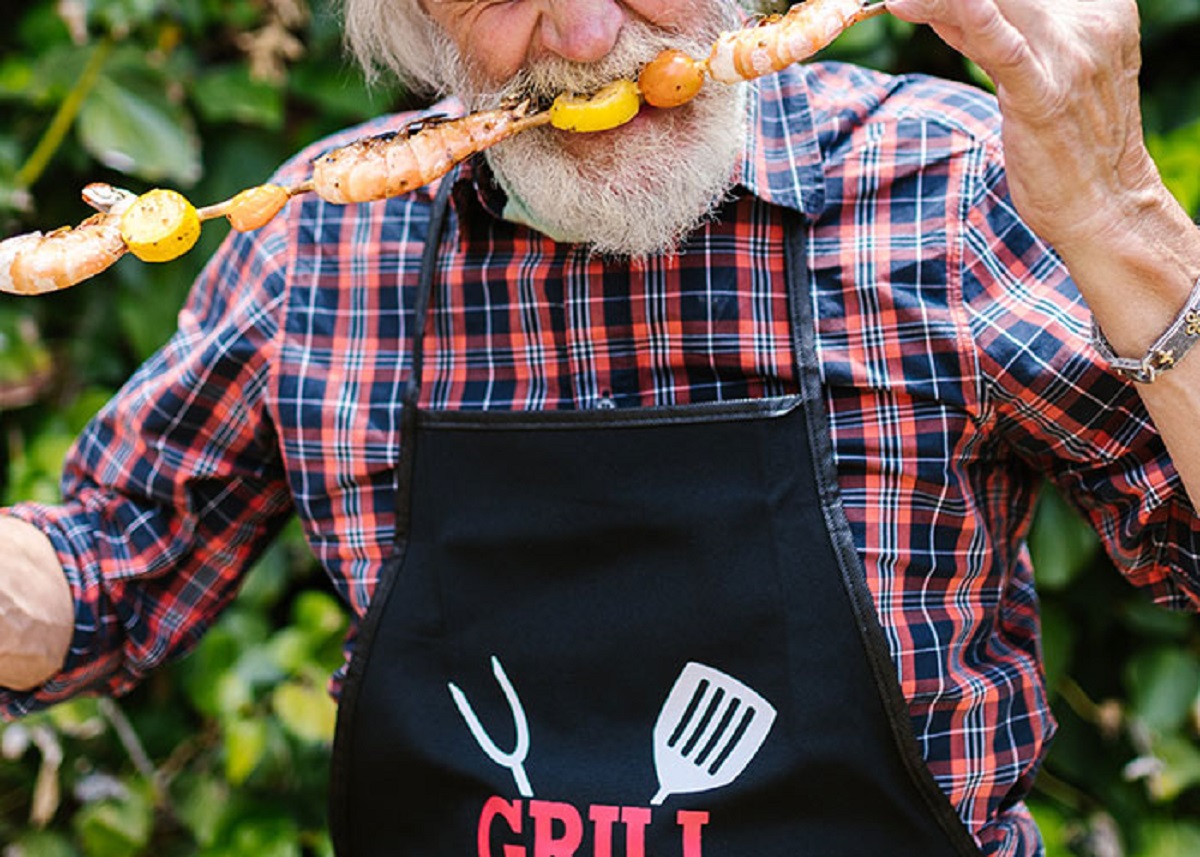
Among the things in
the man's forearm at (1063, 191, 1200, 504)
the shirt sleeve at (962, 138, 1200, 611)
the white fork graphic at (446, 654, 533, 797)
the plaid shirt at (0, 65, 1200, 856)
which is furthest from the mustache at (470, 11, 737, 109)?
the white fork graphic at (446, 654, 533, 797)

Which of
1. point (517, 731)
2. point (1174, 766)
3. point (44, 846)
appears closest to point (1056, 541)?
point (1174, 766)

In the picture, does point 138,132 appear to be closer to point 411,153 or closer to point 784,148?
point 411,153

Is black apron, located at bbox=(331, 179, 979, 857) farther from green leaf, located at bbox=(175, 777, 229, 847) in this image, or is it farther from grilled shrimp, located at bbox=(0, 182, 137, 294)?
green leaf, located at bbox=(175, 777, 229, 847)

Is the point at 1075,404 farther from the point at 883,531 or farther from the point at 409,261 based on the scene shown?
the point at 409,261

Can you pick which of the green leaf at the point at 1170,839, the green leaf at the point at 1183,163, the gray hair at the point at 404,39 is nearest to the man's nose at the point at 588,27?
the gray hair at the point at 404,39

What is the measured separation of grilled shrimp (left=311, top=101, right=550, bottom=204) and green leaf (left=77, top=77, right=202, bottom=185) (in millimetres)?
850

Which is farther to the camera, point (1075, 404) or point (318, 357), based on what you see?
point (318, 357)

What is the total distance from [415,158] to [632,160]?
0.60 feet

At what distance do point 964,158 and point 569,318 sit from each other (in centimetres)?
37

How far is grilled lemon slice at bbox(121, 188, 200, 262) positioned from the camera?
111 cm

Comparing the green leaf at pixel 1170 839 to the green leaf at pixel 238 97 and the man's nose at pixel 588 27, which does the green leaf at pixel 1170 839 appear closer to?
the man's nose at pixel 588 27

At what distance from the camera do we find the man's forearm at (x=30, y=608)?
127 cm

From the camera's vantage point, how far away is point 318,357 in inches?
52.8

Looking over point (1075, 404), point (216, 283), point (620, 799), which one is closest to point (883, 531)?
point (1075, 404)
